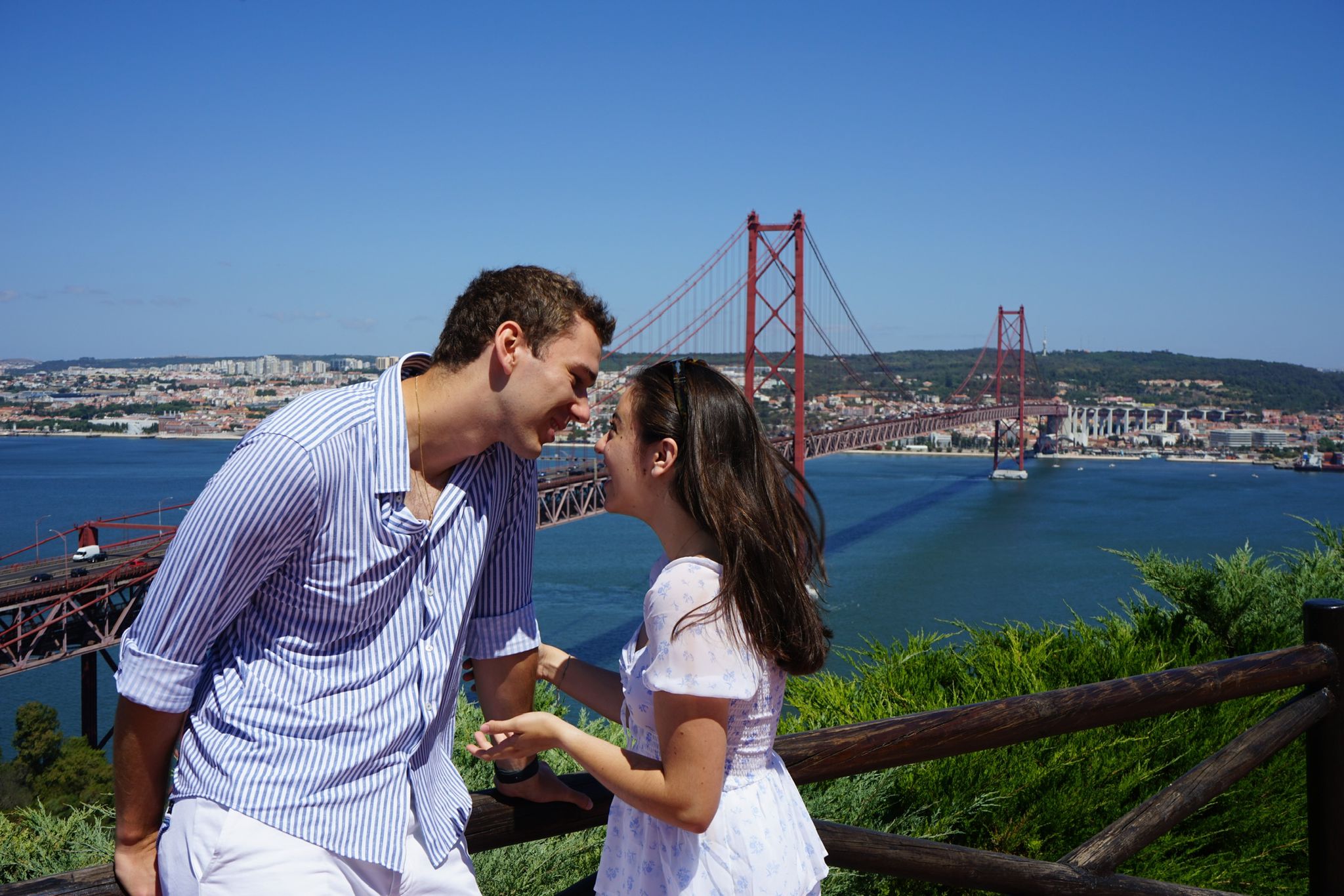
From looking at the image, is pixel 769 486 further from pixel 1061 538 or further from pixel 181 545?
pixel 1061 538

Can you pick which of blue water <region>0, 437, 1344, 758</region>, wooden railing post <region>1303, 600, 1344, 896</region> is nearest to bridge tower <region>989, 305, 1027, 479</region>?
blue water <region>0, 437, 1344, 758</region>

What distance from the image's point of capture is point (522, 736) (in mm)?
970

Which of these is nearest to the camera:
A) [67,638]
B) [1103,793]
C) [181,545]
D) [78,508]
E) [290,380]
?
[181,545]

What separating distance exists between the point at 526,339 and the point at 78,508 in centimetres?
2664

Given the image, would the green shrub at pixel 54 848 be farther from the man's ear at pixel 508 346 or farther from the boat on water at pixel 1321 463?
the boat on water at pixel 1321 463

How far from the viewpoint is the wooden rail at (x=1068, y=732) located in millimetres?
1041

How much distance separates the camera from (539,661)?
1136 mm

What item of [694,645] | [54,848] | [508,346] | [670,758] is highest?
[508,346]

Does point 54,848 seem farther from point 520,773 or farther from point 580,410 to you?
point 580,410

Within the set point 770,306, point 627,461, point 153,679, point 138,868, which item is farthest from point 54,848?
point 770,306

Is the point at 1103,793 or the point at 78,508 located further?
the point at 78,508

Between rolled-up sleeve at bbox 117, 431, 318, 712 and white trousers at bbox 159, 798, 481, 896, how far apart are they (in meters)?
0.10

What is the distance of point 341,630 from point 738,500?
36 centimetres

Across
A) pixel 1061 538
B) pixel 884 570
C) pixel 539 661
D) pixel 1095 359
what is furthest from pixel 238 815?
pixel 1095 359
